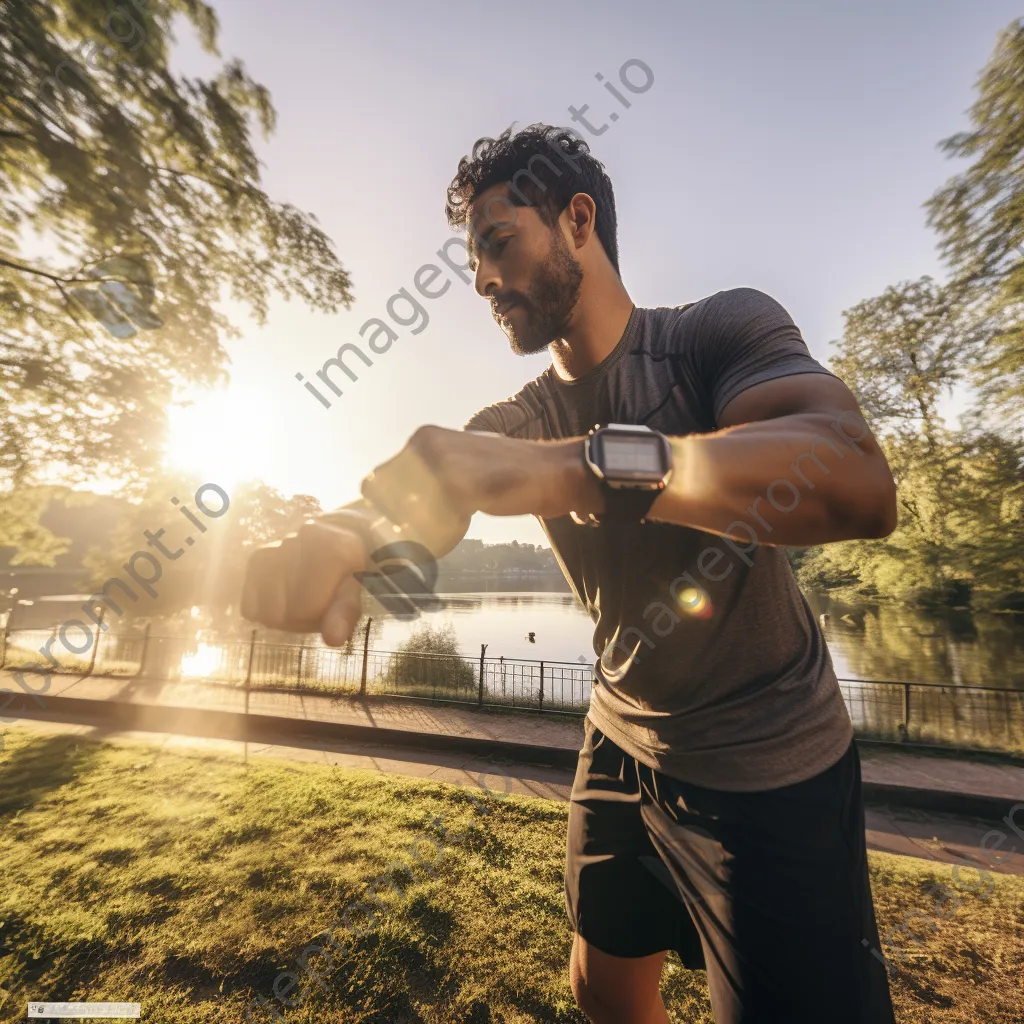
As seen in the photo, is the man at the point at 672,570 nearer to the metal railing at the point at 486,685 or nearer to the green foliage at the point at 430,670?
the metal railing at the point at 486,685

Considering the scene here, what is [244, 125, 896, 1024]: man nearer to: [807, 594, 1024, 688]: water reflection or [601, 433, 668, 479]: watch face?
[601, 433, 668, 479]: watch face

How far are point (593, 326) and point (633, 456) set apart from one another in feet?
3.70

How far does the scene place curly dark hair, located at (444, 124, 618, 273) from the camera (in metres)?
1.89

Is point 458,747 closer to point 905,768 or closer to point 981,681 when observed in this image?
point 905,768

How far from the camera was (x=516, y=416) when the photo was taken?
6.79 feet

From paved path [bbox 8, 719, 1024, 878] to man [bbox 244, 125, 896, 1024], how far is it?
5.06 meters

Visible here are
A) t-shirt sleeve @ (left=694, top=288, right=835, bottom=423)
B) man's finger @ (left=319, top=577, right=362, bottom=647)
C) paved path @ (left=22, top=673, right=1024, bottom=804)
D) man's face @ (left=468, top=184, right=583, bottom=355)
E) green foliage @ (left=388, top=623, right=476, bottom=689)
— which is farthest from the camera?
green foliage @ (left=388, top=623, right=476, bottom=689)

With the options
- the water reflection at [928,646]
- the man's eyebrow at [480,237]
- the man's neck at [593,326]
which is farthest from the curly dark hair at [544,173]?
the water reflection at [928,646]

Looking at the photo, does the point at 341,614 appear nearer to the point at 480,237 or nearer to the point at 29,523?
the point at 480,237

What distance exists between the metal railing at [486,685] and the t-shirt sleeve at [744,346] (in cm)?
904

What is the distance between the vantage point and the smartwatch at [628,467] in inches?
34.0

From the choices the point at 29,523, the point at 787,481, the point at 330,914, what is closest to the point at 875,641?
the point at 330,914

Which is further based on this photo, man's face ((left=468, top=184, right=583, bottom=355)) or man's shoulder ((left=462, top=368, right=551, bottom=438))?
man's shoulder ((left=462, top=368, right=551, bottom=438))

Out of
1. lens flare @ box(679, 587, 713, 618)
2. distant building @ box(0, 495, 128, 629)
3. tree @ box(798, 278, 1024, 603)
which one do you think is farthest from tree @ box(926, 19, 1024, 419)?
distant building @ box(0, 495, 128, 629)
